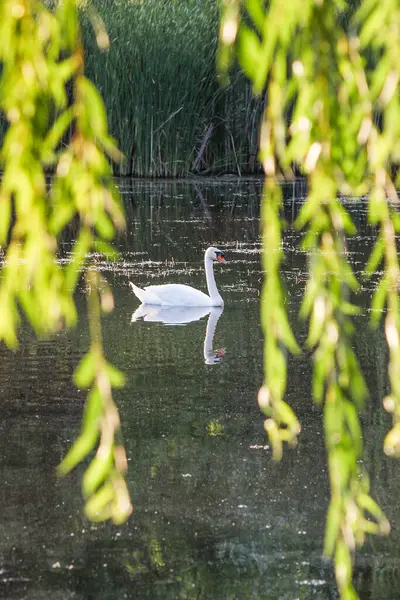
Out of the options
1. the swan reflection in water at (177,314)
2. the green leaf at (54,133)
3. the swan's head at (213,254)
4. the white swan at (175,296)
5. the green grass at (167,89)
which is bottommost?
the swan reflection in water at (177,314)

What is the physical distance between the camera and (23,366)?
7102 millimetres

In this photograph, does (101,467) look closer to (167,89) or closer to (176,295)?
(176,295)

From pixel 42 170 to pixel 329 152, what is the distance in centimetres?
41

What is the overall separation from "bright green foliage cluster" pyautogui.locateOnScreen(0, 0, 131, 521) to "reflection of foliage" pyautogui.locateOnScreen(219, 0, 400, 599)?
0.23 m

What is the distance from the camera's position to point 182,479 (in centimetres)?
502

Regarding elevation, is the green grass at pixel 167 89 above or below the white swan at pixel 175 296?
above

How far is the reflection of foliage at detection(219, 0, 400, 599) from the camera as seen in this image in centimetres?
172

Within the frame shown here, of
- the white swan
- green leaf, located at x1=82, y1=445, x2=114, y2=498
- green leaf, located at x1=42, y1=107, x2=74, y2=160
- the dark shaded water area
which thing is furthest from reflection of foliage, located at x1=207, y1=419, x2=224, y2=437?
green leaf, located at x1=42, y1=107, x2=74, y2=160

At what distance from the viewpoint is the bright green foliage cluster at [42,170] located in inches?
66.0

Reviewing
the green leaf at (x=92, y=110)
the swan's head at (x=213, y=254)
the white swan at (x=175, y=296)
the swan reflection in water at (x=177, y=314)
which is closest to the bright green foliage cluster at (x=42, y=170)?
the green leaf at (x=92, y=110)

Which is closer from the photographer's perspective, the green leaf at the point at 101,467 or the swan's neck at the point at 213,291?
the green leaf at the point at 101,467

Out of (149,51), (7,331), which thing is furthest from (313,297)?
(149,51)

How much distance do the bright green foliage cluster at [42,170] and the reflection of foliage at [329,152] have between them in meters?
0.23

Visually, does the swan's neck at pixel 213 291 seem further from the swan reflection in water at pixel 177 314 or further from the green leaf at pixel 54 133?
the green leaf at pixel 54 133
